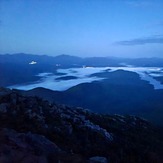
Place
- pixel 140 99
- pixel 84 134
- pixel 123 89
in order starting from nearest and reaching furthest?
pixel 84 134
pixel 140 99
pixel 123 89

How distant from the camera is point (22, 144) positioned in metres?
14.8

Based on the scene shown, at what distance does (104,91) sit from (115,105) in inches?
1556

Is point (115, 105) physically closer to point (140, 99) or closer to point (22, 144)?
point (140, 99)

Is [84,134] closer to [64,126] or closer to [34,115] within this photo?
[64,126]

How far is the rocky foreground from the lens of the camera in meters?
14.0

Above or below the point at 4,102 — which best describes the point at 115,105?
below

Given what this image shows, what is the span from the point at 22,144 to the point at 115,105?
124082mm

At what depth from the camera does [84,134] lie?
23.4 metres

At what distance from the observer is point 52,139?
19656 millimetres

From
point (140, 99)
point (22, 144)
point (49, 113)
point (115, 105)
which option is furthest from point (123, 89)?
point (22, 144)

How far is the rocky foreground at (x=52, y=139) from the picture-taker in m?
14.0

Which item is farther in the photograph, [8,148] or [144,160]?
[144,160]

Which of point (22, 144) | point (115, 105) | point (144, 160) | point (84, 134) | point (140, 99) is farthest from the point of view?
point (140, 99)

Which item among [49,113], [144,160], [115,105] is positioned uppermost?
[49,113]
